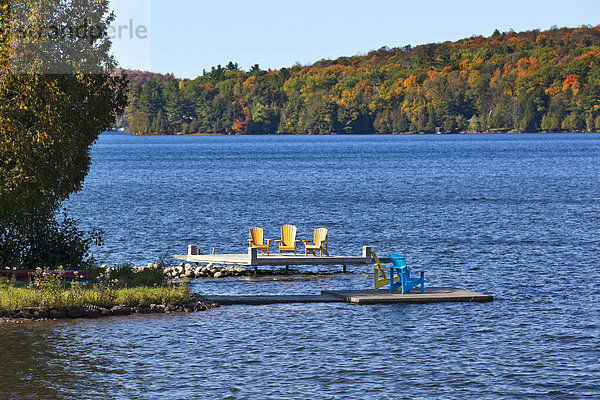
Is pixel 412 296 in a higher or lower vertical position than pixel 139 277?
lower

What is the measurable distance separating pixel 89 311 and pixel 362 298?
811 cm

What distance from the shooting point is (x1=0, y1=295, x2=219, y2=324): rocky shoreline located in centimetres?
2314

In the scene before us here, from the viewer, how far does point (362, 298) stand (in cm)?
2648

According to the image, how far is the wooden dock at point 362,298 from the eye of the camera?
87.1 ft

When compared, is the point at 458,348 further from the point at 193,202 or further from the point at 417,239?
the point at 193,202

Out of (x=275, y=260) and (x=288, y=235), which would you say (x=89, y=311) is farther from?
(x=288, y=235)

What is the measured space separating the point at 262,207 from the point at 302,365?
5031cm

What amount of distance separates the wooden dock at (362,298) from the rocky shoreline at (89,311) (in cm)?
126

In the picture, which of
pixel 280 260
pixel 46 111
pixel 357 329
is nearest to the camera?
pixel 357 329

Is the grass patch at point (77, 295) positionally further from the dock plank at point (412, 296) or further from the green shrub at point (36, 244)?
the dock plank at point (412, 296)

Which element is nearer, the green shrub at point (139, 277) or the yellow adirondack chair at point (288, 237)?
the green shrub at point (139, 277)

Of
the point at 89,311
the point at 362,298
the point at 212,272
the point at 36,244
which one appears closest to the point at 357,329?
the point at 362,298

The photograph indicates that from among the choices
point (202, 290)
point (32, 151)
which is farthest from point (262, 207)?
point (32, 151)

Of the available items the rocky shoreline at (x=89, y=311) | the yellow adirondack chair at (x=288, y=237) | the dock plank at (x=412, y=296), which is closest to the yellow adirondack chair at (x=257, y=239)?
the yellow adirondack chair at (x=288, y=237)
